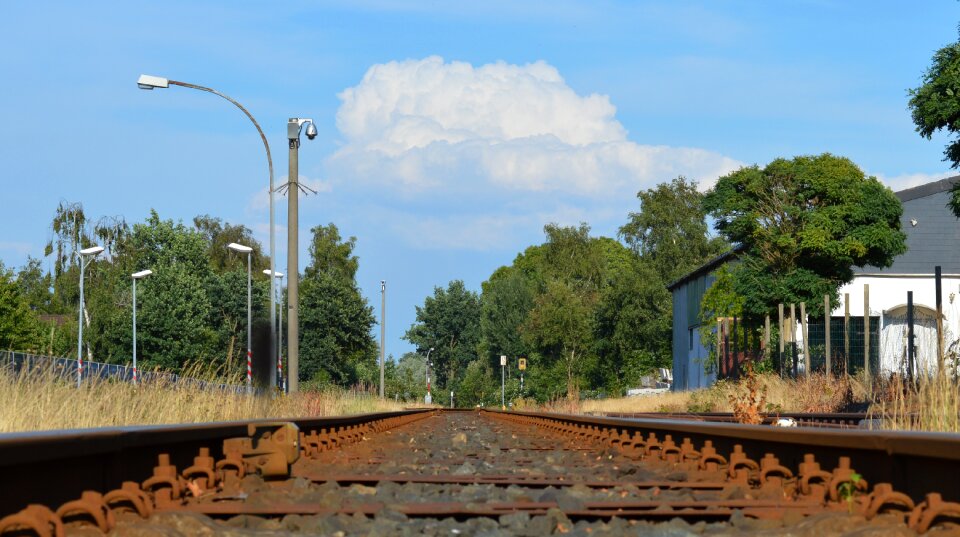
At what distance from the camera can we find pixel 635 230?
9831cm

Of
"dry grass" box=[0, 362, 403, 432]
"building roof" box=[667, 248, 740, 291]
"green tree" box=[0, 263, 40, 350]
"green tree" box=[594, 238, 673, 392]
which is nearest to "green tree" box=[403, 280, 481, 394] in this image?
"green tree" box=[594, 238, 673, 392]

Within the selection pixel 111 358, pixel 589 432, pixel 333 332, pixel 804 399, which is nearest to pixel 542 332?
pixel 333 332

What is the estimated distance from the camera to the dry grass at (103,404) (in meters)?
10.1

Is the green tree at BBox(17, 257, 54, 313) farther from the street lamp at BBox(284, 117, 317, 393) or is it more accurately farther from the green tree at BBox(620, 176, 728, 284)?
the street lamp at BBox(284, 117, 317, 393)

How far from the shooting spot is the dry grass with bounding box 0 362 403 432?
10.1 metres

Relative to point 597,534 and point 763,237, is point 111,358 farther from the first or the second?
point 597,534

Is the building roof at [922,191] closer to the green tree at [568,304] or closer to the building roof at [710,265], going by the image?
the building roof at [710,265]

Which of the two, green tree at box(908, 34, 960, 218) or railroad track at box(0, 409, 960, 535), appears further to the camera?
green tree at box(908, 34, 960, 218)

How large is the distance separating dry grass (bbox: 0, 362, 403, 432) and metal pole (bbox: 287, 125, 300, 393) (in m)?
6.31

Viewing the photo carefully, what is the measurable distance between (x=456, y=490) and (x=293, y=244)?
1849 cm

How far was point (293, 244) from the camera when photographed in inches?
964

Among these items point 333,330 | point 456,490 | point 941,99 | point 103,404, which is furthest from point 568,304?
point 456,490

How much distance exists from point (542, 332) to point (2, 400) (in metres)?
90.0

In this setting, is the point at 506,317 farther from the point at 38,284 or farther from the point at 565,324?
the point at 38,284
